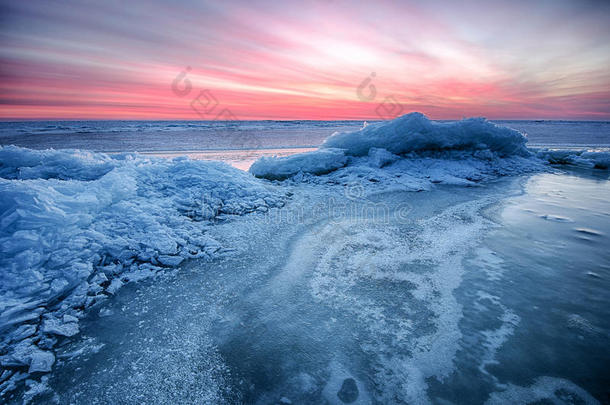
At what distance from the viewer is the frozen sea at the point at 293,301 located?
1712 mm

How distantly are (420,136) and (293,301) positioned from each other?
8.07 metres

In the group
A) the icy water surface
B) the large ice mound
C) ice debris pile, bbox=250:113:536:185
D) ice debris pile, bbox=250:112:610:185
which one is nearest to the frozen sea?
the icy water surface

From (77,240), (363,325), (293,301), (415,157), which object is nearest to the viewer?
(363,325)

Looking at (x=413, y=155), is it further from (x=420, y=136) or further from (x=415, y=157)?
(x=420, y=136)

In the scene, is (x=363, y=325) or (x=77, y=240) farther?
(x=77, y=240)

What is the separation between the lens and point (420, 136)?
28.7ft

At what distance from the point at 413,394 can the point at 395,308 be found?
2.65 feet

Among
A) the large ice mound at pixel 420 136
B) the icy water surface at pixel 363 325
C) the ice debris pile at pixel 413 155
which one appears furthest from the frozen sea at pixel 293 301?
the large ice mound at pixel 420 136

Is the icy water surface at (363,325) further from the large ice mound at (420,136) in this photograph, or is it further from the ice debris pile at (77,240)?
the large ice mound at (420,136)

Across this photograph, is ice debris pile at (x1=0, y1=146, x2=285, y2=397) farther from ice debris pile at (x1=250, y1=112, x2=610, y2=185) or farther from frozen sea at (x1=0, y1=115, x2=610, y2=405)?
ice debris pile at (x1=250, y1=112, x2=610, y2=185)

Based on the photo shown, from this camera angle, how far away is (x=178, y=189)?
497 centimetres

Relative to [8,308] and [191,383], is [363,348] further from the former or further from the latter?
[8,308]

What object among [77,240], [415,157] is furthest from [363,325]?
[415,157]

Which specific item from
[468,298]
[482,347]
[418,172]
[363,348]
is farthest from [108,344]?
[418,172]
